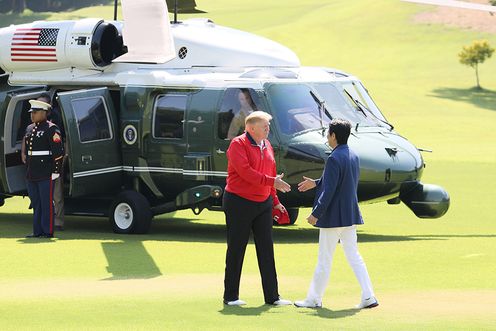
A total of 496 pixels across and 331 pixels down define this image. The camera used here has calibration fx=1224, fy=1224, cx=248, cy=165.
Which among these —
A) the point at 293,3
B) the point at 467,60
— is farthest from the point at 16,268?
the point at 293,3

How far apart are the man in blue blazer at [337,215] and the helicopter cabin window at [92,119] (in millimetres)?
6326

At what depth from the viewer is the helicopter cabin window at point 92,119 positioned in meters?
16.2

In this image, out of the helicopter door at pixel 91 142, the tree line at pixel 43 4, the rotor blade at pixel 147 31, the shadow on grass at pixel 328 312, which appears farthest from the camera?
the tree line at pixel 43 4

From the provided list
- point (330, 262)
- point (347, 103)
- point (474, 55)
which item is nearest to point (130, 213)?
point (347, 103)

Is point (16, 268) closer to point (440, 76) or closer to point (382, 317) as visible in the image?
point (382, 317)

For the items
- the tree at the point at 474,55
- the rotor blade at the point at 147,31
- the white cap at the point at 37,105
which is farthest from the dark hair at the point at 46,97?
the tree at the point at 474,55

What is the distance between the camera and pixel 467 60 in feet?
243

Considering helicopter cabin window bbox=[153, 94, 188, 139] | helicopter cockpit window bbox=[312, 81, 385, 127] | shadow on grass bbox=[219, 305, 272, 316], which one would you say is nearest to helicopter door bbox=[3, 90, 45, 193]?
helicopter cabin window bbox=[153, 94, 188, 139]

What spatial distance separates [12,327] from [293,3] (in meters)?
101

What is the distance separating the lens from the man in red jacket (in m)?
10.4

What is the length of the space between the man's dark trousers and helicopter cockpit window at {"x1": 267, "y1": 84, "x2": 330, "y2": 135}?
4876mm

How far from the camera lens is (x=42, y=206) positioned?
15.6 m

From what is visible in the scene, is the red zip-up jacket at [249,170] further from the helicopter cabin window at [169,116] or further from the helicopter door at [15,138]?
the helicopter door at [15,138]

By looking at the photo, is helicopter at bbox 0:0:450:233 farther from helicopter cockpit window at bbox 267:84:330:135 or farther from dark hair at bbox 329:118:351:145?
dark hair at bbox 329:118:351:145
